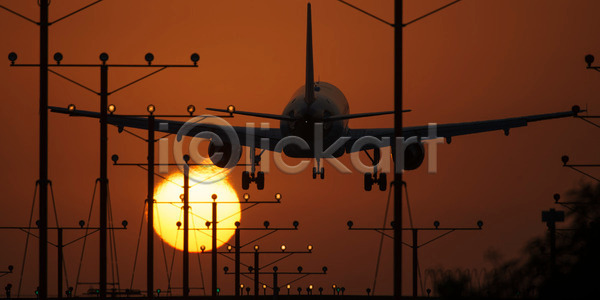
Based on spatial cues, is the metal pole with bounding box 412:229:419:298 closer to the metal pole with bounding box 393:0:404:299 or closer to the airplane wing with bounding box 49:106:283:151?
the airplane wing with bounding box 49:106:283:151

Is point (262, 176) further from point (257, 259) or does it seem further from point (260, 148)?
point (257, 259)

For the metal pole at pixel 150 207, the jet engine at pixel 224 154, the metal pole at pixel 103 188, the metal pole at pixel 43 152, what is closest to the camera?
the metal pole at pixel 43 152

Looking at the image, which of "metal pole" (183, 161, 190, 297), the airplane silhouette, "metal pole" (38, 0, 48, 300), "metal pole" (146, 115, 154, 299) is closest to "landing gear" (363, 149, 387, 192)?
the airplane silhouette

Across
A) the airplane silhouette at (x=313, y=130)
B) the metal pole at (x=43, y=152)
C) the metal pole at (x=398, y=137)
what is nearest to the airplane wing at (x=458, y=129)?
the airplane silhouette at (x=313, y=130)

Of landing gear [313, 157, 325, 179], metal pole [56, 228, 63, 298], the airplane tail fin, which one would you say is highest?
the airplane tail fin

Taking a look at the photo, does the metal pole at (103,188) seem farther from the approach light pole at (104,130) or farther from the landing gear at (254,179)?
the landing gear at (254,179)

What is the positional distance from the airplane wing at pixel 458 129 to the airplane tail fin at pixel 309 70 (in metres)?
4.67

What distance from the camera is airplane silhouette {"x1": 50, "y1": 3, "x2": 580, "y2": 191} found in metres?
67.5

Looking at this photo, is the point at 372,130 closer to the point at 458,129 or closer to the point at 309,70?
the point at 458,129

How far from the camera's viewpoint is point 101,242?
157 ft

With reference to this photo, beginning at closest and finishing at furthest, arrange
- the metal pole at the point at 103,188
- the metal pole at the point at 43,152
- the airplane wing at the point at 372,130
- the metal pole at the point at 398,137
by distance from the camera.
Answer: the metal pole at the point at 398,137 → the metal pole at the point at 43,152 → the metal pole at the point at 103,188 → the airplane wing at the point at 372,130

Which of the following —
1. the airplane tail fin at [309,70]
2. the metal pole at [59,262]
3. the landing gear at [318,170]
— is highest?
the airplane tail fin at [309,70]

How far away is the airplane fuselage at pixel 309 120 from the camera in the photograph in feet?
220

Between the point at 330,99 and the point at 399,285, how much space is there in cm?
3534
